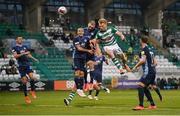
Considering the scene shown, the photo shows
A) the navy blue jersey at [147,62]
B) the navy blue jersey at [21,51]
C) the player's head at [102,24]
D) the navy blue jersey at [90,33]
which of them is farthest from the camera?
the navy blue jersey at [21,51]

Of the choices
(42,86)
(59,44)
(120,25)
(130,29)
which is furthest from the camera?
(120,25)

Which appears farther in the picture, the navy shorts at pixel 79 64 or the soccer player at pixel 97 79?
the soccer player at pixel 97 79

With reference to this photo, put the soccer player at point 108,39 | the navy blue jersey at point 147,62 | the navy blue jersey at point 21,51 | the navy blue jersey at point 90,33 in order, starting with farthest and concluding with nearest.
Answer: the navy blue jersey at point 21,51, the navy blue jersey at point 90,33, the soccer player at point 108,39, the navy blue jersey at point 147,62

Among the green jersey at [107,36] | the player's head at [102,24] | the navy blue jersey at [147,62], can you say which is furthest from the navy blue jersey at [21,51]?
the navy blue jersey at [147,62]

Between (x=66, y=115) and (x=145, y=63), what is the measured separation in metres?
3.60

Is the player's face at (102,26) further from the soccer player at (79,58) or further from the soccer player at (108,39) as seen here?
the soccer player at (79,58)

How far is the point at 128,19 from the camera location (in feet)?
189

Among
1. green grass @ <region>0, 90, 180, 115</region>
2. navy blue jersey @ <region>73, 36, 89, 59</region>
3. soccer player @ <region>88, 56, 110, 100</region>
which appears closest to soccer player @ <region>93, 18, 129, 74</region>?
navy blue jersey @ <region>73, 36, 89, 59</region>

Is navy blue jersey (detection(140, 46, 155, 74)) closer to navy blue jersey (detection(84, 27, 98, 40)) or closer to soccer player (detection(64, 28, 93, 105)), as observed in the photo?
soccer player (detection(64, 28, 93, 105))

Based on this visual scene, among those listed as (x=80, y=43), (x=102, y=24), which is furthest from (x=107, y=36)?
(x=80, y=43)

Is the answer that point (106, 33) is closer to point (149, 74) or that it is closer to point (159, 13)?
point (149, 74)

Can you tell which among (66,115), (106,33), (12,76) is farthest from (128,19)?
(66,115)

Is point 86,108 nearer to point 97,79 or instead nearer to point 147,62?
point 147,62

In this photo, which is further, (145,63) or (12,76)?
(12,76)
